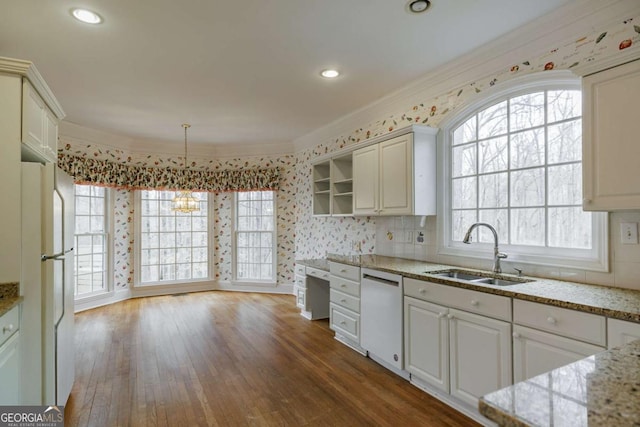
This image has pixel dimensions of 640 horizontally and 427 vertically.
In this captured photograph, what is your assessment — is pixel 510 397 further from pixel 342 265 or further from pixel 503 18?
pixel 342 265

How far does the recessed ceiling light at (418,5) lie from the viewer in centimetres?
222

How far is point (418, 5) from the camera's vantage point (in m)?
2.25

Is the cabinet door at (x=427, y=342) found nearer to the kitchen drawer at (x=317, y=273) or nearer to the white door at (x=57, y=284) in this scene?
the kitchen drawer at (x=317, y=273)

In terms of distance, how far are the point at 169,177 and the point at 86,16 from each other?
3.89 m

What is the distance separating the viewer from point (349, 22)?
2439 millimetres

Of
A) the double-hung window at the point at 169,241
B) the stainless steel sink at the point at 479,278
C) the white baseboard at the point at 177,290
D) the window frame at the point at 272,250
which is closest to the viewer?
the stainless steel sink at the point at 479,278

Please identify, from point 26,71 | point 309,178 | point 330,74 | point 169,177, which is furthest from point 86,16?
point 169,177

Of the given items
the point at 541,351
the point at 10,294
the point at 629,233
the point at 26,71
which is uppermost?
the point at 26,71

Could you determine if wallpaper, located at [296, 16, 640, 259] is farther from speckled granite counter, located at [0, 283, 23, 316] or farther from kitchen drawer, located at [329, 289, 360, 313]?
speckled granite counter, located at [0, 283, 23, 316]

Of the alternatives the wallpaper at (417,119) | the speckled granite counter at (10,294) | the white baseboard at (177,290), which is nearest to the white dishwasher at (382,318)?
the wallpaper at (417,119)

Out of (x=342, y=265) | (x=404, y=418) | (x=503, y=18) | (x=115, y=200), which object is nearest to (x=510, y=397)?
(x=404, y=418)

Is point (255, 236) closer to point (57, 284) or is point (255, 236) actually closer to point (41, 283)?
point (57, 284)

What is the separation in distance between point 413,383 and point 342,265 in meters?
1.31

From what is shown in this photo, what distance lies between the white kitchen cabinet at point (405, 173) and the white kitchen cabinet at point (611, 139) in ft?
4.48
